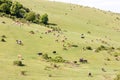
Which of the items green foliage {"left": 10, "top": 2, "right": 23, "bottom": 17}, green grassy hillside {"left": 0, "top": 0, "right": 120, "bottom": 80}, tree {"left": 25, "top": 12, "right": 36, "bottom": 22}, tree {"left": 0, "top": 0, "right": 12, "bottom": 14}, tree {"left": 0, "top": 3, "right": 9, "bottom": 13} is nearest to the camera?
green grassy hillside {"left": 0, "top": 0, "right": 120, "bottom": 80}

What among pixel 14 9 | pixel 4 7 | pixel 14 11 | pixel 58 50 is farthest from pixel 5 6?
pixel 58 50

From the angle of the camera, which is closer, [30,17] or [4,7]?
[4,7]

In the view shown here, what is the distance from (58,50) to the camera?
2719 inches

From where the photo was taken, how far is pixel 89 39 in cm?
8556

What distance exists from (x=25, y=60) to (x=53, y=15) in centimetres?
5420

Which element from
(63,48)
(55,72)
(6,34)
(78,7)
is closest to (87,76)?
(55,72)

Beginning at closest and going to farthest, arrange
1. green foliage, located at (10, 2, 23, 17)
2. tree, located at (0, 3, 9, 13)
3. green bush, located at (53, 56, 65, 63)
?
1. green bush, located at (53, 56, 65, 63)
2. tree, located at (0, 3, 9, 13)
3. green foliage, located at (10, 2, 23, 17)

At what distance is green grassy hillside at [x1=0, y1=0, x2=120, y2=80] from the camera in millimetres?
51781

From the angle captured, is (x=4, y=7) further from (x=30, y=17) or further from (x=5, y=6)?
(x=30, y=17)

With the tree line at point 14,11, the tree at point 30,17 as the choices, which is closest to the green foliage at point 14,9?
the tree line at point 14,11

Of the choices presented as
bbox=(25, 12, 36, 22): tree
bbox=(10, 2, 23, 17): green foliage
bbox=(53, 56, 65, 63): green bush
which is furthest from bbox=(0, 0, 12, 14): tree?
bbox=(53, 56, 65, 63): green bush

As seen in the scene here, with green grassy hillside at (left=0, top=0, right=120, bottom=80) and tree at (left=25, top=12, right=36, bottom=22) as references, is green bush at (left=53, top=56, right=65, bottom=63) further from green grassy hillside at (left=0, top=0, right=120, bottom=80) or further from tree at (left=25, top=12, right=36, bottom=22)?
tree at (left=25, top=12, right=36, bottom=22)

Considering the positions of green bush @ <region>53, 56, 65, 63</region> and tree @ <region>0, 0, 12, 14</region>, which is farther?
tree @ <region>0, 0, 12, 14</region>

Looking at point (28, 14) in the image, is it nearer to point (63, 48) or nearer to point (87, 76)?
point (63, 48)
